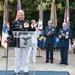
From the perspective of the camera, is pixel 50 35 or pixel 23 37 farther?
pixel 50 35

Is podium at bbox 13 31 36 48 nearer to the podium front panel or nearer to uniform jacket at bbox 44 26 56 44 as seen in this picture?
the podium front panel

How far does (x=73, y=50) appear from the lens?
1508 centimetres

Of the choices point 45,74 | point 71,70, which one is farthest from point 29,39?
point 71,70

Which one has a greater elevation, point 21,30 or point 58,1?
point 58,1

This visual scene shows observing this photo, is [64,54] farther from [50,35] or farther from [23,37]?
[23,37]

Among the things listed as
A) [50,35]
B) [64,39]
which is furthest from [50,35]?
[64,39]

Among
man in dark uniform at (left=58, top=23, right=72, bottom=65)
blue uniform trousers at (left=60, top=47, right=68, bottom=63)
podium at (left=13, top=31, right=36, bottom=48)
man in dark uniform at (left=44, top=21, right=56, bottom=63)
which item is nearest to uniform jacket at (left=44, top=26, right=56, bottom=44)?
man in dark uniform at (left=44, top=21, right=56, bottom=63)

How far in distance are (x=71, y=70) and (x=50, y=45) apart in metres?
1.58

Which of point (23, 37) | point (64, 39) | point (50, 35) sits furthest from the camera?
point (50, 35)

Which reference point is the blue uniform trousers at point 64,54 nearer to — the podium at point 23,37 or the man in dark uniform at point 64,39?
Result: the man in dark uniform at point 64,39

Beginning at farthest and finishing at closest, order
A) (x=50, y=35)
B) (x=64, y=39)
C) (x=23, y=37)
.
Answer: (x=50, y=35)
(x=64, y=39)
(x=23, y=37)

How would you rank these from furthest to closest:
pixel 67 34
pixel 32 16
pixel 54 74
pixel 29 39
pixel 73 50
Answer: pixel 32 16
pixel 73 50
pixel 67 34
pixel 54 74
pixel 29 39

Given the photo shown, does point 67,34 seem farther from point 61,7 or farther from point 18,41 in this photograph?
point 61,7

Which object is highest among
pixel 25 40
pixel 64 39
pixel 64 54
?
pixel 25 40
